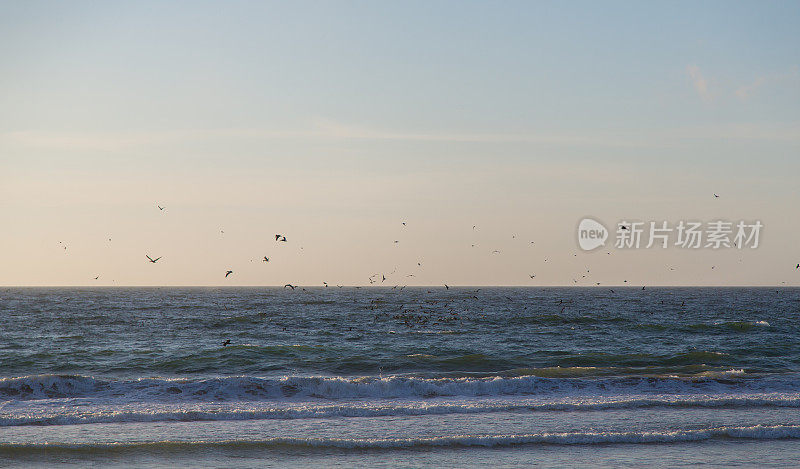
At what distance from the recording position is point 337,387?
85.5 feet

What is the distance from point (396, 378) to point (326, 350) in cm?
1332

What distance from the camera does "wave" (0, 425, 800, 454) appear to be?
1695 centimetres

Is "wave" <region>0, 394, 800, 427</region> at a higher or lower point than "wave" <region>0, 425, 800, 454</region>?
lower

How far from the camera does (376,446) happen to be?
56.2 ft

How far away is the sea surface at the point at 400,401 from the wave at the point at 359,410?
0.22ft

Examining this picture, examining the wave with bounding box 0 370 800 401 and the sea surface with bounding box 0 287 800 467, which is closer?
the sea surface with bounding box 0 287 800 467

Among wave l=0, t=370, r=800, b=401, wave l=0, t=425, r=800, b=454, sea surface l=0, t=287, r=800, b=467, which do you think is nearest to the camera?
sea surface l=0, t=287, r=800, b=467

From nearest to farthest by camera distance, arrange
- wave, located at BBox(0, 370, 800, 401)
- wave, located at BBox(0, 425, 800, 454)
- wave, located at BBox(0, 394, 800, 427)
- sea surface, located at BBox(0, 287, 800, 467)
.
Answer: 1. sea surface, located at BBox(0, 287, 800, 467)
2. wave, located at BBox(0, 425, 800, 454)
3. wave, located at BBox(0, 394, 800, 427)
4. wave, located at BBox(0, 370, 800, 401)

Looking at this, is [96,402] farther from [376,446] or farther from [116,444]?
[376,446]

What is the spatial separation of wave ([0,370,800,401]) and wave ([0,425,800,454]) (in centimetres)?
776

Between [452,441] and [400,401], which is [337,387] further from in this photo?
[452,441]

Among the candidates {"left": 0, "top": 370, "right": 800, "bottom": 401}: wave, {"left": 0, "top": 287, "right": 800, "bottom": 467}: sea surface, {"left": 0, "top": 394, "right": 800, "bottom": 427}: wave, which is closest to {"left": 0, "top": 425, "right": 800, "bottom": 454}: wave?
{"left": 0, "top": 287, "right": 800, "bottom": 467}: sea surface

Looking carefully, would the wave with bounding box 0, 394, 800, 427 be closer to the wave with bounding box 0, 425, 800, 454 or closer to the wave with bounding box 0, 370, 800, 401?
the wave with bounding box 0, 370, 800, 401

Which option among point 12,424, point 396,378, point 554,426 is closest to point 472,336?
point 396,378
